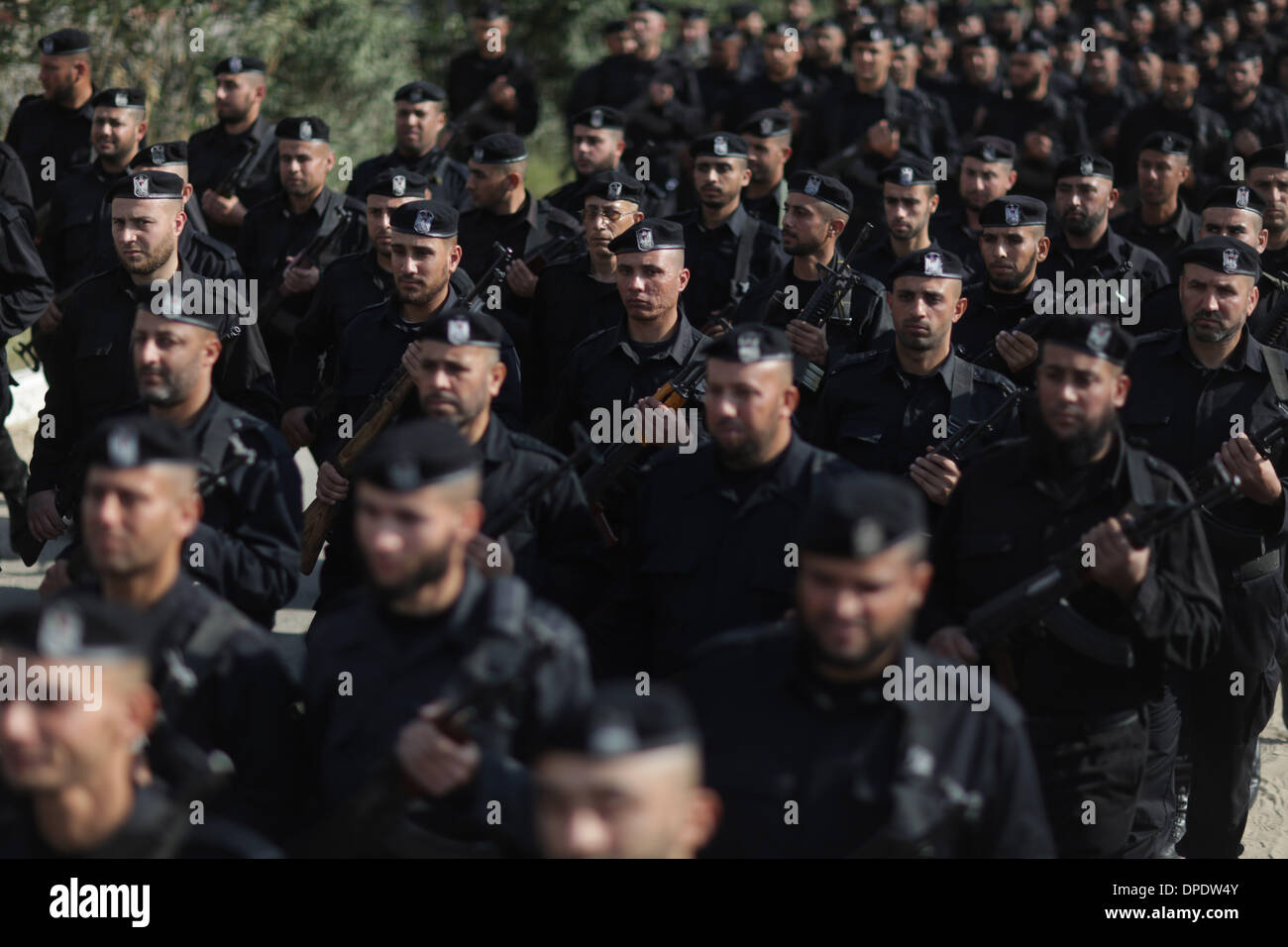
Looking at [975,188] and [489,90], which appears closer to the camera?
[975,188]

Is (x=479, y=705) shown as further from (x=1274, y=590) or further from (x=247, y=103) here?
(x=247, y=103)

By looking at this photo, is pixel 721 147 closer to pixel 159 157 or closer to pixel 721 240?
pixel 721 240

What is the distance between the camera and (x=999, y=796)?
381 cm

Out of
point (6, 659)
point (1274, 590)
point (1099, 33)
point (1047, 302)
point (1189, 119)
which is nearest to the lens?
point (6, 659)

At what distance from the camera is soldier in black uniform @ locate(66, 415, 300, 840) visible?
427 centimetres

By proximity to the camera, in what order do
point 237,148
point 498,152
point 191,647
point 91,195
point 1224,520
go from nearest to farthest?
point 191,647, point 1224,520, point 498,152, point 91,195, point 237,148

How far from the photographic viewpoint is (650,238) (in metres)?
7.23

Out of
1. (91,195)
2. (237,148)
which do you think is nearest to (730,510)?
(91,195)

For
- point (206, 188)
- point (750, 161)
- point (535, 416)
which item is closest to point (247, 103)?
point (206, 188)

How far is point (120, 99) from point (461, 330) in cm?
565

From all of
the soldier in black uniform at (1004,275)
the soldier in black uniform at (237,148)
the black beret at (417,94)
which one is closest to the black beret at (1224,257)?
the soldier in black uniform at (1004,275)

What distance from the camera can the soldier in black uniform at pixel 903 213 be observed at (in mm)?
9039

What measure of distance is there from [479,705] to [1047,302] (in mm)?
5049

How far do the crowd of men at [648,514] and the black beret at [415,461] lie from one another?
0.01 metres
